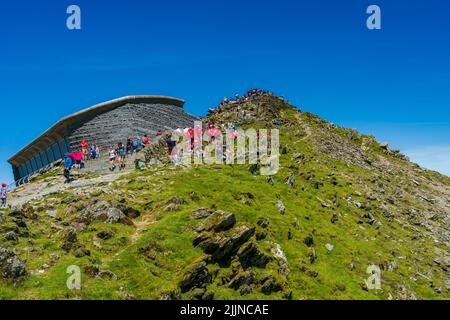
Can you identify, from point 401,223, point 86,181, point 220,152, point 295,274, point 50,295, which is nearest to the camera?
point 50,295

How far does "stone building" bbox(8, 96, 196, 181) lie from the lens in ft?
160

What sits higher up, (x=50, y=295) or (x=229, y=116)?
(x=229, y=116)

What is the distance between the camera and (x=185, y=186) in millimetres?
30375

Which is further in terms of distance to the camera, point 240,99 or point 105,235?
point 240,99

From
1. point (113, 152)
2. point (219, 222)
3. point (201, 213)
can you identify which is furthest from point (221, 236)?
point (113, 152)

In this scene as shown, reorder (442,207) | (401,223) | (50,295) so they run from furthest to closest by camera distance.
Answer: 1. (442,207)
2. (401,223)
3. (50,295)

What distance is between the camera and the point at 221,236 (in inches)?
892

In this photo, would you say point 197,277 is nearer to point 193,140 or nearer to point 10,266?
point 10,266

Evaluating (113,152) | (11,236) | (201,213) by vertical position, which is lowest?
(11,236)

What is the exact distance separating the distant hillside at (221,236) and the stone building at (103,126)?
738cm

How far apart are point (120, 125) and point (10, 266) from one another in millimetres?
33611

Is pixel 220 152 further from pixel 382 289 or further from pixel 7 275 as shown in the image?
pixel 7 275
